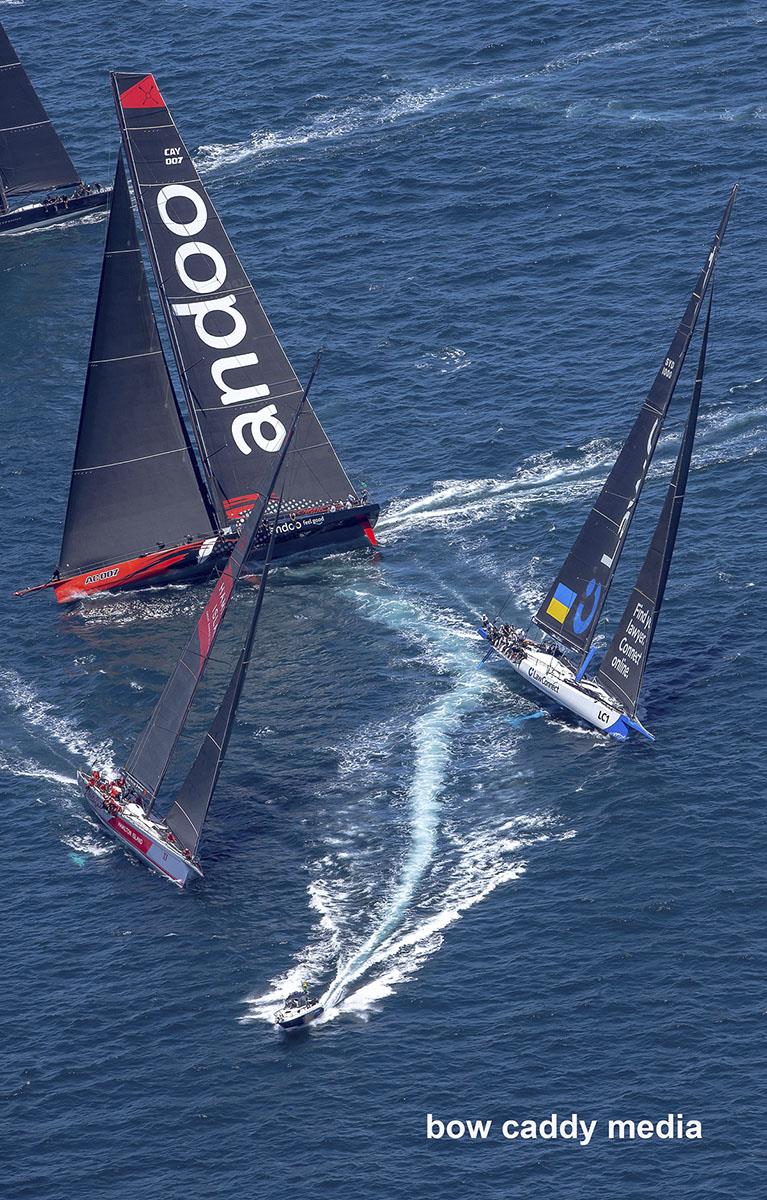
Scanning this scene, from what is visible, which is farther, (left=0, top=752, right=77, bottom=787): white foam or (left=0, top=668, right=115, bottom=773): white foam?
(left=0, top=668, right=115, bottom=773): white foam

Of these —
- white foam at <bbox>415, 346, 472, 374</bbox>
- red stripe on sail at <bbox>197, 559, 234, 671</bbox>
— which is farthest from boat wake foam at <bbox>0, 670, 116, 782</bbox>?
white foam at <bbox>415, 346, 472, 374</bbox>

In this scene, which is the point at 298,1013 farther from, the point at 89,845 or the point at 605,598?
the point at 605,598

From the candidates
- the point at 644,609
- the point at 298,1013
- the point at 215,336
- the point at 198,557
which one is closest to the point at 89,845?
the point at 298,1013

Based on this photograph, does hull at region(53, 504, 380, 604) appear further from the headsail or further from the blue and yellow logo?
the headsail

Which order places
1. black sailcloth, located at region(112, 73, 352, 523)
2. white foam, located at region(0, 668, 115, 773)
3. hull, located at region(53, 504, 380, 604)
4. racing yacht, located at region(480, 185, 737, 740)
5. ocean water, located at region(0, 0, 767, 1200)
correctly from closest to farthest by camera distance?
ocean water, located at region(0, 0, 767, 1200)
racing yacht, located at region(480, 185, 737, 740)
white foam, located at region(0, 668, 115, 773)
black sailcloth, located at region(112, 73, 352, 523)
hull, located at region(53, 504, 380, 604)

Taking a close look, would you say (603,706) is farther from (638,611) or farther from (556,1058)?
(556,1058)

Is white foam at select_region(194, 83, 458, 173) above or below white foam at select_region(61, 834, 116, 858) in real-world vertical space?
above
